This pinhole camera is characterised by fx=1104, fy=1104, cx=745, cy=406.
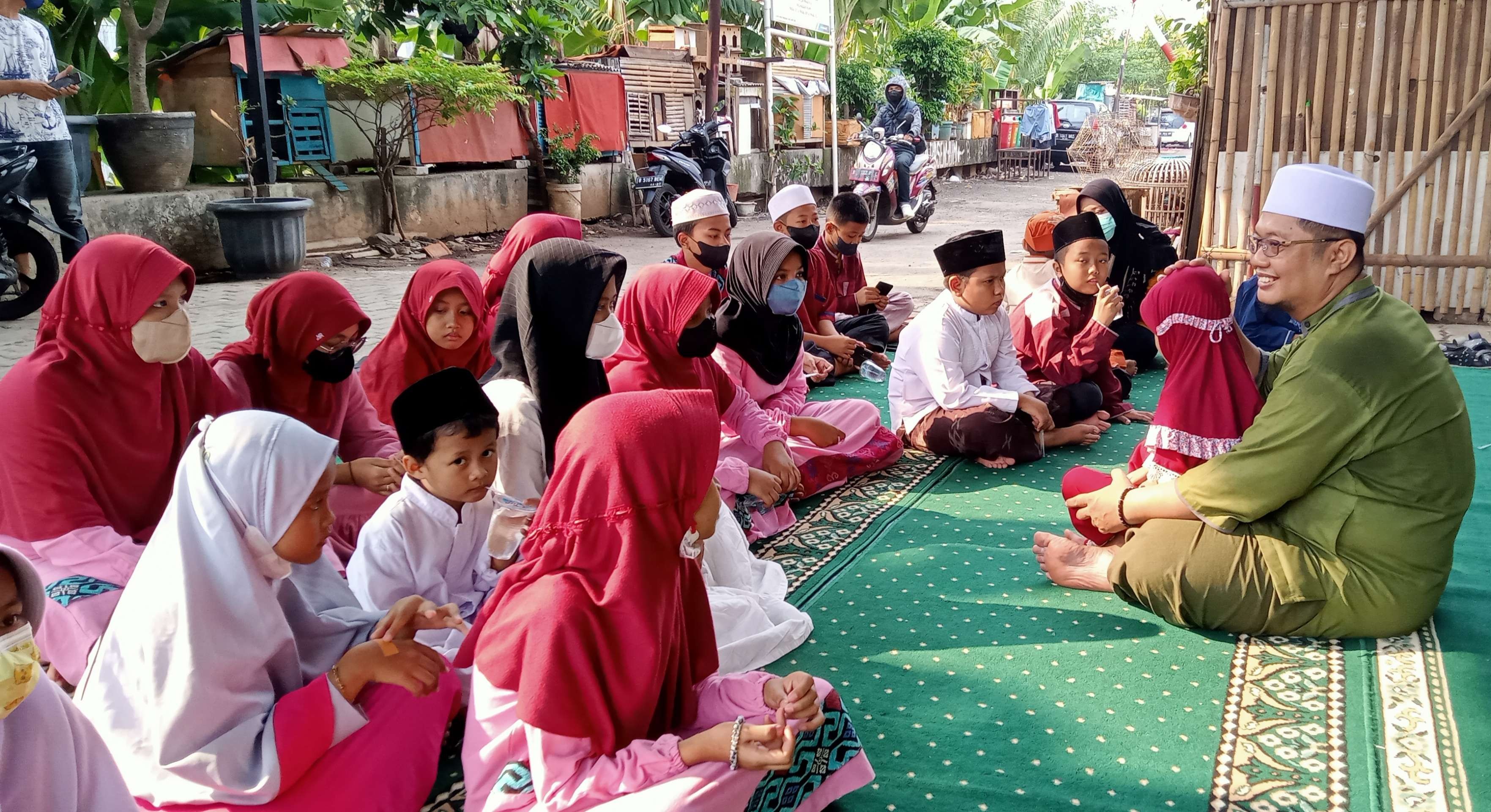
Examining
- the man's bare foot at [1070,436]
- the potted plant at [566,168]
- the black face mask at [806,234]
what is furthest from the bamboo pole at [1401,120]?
the potted plant at [566,168]

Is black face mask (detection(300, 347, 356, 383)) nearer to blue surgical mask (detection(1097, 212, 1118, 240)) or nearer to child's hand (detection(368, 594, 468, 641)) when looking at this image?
child's hand (detection(368, 594, 468, 641))

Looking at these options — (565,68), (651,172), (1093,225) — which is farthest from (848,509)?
(565,68)

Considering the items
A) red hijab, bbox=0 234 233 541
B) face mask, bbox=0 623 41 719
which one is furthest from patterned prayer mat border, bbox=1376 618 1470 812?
red hijab, bbox=0 234 233 541

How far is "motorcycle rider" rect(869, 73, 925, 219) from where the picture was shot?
39.1 feet

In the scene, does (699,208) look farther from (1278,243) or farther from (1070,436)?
(1278,243)

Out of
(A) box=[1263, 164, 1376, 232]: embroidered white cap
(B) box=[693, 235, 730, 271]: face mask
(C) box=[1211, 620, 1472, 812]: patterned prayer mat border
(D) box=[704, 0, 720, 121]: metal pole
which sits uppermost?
(D) box=[704, 0, 720, 121]: metal pole

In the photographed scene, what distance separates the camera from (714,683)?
197 centimetres

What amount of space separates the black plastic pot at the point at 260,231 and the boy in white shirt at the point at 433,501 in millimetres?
5796

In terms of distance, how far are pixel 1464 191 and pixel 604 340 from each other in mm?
5318

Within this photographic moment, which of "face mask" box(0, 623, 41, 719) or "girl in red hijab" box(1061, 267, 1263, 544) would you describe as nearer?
"face mask" box(0, 623, 41, 719)

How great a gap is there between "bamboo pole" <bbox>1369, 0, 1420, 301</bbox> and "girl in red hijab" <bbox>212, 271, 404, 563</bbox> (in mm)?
5470

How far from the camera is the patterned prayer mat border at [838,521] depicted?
3.24m

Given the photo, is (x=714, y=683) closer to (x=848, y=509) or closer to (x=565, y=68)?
(x=848, y=509)

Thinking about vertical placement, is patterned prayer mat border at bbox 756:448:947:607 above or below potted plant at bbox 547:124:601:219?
below
